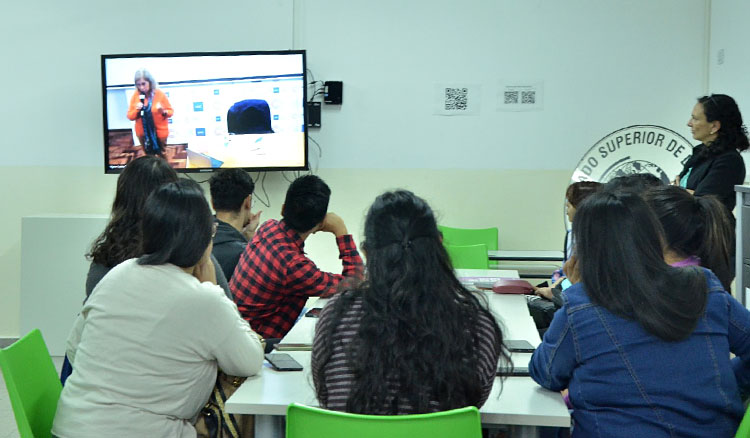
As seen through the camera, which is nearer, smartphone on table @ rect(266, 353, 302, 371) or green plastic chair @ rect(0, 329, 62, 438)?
green plastic chair @ rect(0, 329, 62, 438)

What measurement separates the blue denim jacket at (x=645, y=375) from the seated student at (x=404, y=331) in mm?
231

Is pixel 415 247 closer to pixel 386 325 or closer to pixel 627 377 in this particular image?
pixel 386 325

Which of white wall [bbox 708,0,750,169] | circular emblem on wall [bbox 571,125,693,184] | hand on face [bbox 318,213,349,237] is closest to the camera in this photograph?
hand on face [bbox 318,213,349,237]

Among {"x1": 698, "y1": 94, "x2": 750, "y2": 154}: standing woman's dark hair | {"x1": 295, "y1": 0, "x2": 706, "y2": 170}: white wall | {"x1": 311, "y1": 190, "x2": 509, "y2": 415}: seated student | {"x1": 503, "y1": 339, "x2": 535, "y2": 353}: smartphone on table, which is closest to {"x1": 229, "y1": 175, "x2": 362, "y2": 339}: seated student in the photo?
{"x1": 503, "y1": 339, "x2": 535, "y2": 353}: smartphone on table

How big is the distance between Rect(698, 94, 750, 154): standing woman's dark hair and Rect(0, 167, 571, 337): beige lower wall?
1.46 meters

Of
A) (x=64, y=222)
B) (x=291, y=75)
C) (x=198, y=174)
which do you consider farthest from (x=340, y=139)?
(x=64, y=222)

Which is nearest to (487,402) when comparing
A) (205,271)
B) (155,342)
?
(155,342)

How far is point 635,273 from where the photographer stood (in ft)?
6.25

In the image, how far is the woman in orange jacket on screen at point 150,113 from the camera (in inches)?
209

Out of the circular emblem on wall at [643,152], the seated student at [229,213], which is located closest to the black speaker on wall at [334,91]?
the circular emblem on wall at [643,152]

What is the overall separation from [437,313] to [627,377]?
49cm

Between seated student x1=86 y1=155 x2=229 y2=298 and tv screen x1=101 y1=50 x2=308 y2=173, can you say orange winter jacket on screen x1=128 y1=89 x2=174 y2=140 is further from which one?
seated student x1=86 y1=155 x2=229 y2=298

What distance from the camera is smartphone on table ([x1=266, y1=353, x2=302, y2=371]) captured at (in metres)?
2.30

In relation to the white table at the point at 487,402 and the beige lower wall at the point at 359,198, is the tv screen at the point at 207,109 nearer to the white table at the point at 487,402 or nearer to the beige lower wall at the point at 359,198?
the beige lower wall at the point at 359,198
